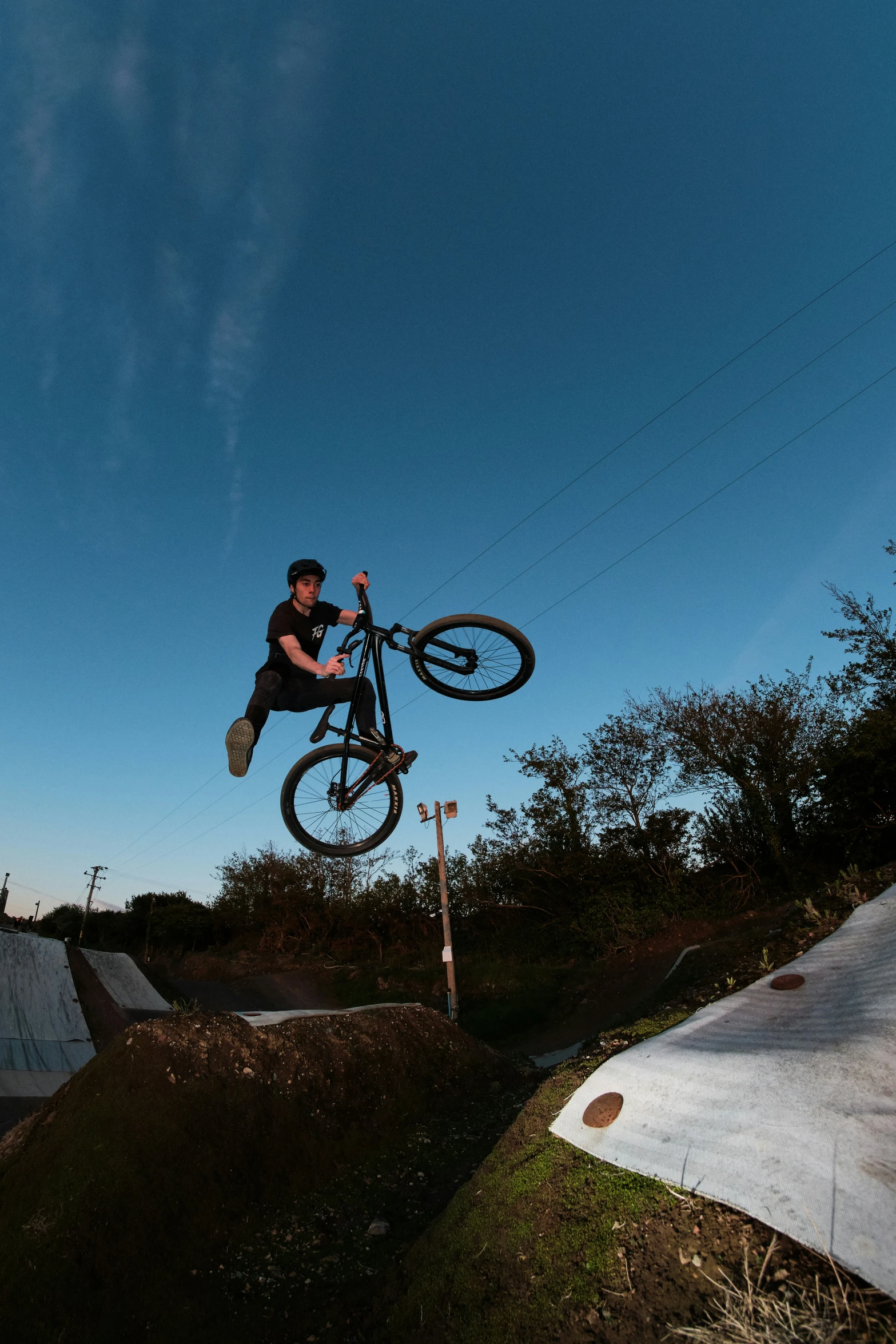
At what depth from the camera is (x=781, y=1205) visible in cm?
383

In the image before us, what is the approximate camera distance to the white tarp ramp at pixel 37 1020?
19391mm

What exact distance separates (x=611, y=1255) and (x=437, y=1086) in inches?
379

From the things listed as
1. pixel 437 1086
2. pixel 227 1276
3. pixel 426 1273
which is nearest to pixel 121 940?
pixel 437 1086

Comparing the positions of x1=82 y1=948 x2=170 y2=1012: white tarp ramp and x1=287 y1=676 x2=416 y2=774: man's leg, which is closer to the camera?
x1=287 y1=676 x2=416 y2=774: man's leg

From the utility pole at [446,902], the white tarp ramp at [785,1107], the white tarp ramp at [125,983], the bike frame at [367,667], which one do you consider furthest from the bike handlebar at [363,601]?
the white tarp ramp at [125,983]

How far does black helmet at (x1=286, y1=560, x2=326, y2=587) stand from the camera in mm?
6094

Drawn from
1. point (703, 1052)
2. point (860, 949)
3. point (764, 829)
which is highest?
point (764, 829)

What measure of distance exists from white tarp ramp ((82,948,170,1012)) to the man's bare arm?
1144 inches

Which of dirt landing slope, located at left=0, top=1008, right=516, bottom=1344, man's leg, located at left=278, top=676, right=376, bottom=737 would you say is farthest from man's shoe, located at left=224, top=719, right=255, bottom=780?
dirt landing slope, located at left=0, top=1008, right=516, bottom=1344

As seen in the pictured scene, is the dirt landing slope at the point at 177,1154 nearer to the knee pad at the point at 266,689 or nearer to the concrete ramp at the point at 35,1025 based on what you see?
the knee pad at the point at 266,689

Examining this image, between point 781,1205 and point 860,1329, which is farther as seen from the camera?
point 781,1205

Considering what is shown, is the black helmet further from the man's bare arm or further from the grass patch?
the grass patch

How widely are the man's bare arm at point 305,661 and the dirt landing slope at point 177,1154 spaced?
7.12 meters

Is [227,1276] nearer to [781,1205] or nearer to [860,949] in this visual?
[781,1205]
